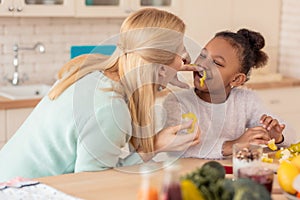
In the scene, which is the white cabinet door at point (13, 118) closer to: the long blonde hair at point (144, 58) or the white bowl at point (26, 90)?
the white bowl at point (26, 90)

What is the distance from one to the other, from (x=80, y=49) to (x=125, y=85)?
242 cm

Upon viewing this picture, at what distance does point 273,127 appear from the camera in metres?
2.53

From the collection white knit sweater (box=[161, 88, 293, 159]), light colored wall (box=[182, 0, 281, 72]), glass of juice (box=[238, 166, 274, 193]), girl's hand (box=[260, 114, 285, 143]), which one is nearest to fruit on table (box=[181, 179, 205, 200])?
glass of juice (box=[238, 166, 274, 193])

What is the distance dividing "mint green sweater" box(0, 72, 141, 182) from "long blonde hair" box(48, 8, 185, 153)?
5cm

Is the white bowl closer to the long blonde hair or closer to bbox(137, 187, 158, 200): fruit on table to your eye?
the long blonde hair

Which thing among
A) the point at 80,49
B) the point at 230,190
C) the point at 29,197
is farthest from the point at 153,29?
the point at 80,49

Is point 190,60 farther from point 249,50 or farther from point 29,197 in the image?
point 29,197

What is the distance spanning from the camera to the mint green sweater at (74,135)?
6.91 ft

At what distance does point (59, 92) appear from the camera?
2287 mm

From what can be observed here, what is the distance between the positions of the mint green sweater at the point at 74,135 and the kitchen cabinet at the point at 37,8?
5.72 ft

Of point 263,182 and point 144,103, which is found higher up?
point 144,103

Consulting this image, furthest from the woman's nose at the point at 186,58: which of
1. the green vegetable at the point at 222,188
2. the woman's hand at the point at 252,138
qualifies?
the green vegetable at the point at 222,188

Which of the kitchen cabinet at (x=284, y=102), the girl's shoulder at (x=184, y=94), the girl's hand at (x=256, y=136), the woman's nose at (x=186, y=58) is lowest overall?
the kitchen cabinet at (x=284, y=102)

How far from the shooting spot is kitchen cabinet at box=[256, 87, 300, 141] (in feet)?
15.8
